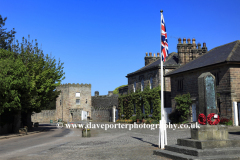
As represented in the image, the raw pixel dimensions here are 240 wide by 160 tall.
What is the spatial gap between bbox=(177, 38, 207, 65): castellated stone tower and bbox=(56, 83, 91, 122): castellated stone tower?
1354 inches

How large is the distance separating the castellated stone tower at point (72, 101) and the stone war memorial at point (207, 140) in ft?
182

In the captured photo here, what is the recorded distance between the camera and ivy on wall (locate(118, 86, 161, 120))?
37250 millimetres

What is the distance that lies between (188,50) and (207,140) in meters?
29.5

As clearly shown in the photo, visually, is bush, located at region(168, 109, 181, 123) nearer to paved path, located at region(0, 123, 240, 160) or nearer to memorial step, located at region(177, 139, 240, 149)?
paved path, located at region(0, 123, 240, 160)

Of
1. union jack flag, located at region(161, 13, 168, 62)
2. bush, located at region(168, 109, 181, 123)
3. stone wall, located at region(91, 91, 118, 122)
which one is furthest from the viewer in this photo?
stone wall, located at region(91, 91, 118, 122)

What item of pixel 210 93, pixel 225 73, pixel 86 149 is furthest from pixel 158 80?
pixel 210 93

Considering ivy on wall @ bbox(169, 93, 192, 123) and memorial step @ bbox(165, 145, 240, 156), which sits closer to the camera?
memorial step @ bbox(165, 145, 240, 156)

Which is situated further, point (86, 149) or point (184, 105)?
point (184, 105)

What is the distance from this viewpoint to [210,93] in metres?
11.1

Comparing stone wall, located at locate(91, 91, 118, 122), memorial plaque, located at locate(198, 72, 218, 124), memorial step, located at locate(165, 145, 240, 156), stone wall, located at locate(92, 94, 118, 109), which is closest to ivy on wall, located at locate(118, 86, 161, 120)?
stone wall, located at locate(91, 91, 118, 122)

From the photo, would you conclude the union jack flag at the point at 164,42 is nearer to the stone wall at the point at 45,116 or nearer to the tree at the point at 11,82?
the tree at the point at 11,82

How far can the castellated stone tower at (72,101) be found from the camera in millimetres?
65125

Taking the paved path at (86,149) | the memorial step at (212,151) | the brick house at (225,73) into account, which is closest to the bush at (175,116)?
the brick house at (225,73)

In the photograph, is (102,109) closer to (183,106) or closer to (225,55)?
(183,106)
